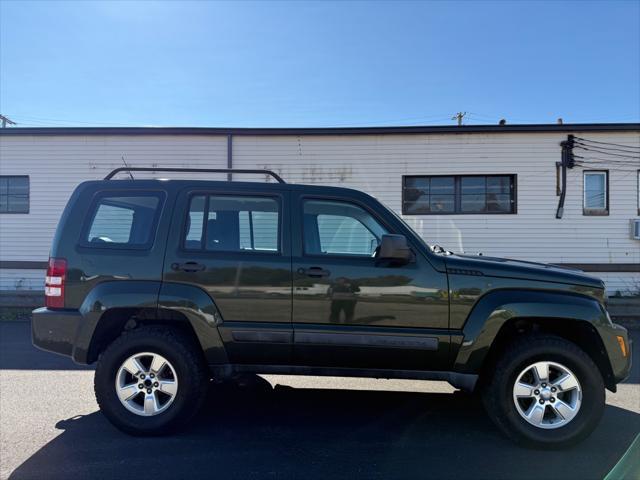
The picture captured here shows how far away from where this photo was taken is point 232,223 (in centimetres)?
391

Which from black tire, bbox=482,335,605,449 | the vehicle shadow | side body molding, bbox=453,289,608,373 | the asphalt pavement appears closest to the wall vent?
the asphalt pavement

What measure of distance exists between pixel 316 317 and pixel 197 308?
0.97m

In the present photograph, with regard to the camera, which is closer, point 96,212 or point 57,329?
point 57,329

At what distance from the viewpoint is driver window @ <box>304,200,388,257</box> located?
12.4ft

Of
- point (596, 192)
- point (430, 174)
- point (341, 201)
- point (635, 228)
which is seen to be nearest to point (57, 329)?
point (341, 201)

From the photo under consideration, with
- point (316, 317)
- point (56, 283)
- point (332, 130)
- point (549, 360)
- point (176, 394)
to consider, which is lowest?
point (176, 394)

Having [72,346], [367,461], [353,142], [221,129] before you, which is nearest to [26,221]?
[221,129]

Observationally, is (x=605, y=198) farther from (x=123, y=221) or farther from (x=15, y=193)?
(x=15, y=193)

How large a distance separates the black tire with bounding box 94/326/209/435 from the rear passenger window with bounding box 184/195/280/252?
85 cm

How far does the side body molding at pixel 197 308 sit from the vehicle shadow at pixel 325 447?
795 mm

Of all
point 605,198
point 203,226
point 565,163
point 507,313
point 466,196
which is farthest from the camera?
point 466,196

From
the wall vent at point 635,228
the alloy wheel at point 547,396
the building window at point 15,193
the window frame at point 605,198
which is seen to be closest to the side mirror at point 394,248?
the alloy wheel at point 547,396

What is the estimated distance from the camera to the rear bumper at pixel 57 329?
145 inches

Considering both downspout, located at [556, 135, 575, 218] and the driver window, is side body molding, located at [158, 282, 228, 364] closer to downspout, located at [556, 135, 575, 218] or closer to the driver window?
the driver window
